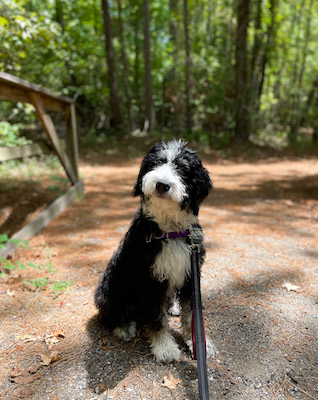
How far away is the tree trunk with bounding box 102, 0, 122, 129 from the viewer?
14281 mm

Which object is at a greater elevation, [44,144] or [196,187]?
[44,144]

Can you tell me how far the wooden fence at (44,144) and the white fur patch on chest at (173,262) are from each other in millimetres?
2452

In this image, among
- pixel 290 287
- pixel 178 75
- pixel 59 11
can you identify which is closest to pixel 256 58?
pixel 178 75

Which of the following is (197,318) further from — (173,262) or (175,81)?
(175,81)

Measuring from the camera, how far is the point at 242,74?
1428 centimetres

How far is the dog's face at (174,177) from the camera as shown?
2.09 m

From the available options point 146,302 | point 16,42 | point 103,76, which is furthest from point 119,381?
point 103,76

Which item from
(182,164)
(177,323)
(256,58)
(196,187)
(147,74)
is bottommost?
(177,323)

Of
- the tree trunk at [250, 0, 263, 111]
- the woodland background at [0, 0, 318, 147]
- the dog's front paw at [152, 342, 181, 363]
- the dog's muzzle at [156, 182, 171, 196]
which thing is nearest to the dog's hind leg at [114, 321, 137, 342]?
the dog's front paw at [152, 342, 181, 363]

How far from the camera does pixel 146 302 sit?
7.70 ft

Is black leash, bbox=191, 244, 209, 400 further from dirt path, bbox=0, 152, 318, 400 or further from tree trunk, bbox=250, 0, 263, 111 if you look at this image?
tree trunk, bbox=250, 0, 263, 111

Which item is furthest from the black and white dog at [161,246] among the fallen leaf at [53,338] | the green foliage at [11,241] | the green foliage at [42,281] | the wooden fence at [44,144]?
the wooden fence at [44,144]

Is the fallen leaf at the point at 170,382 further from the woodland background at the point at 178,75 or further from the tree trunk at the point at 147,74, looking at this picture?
the tree trunk at the point at 147,74

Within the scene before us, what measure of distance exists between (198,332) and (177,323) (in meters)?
0.93
